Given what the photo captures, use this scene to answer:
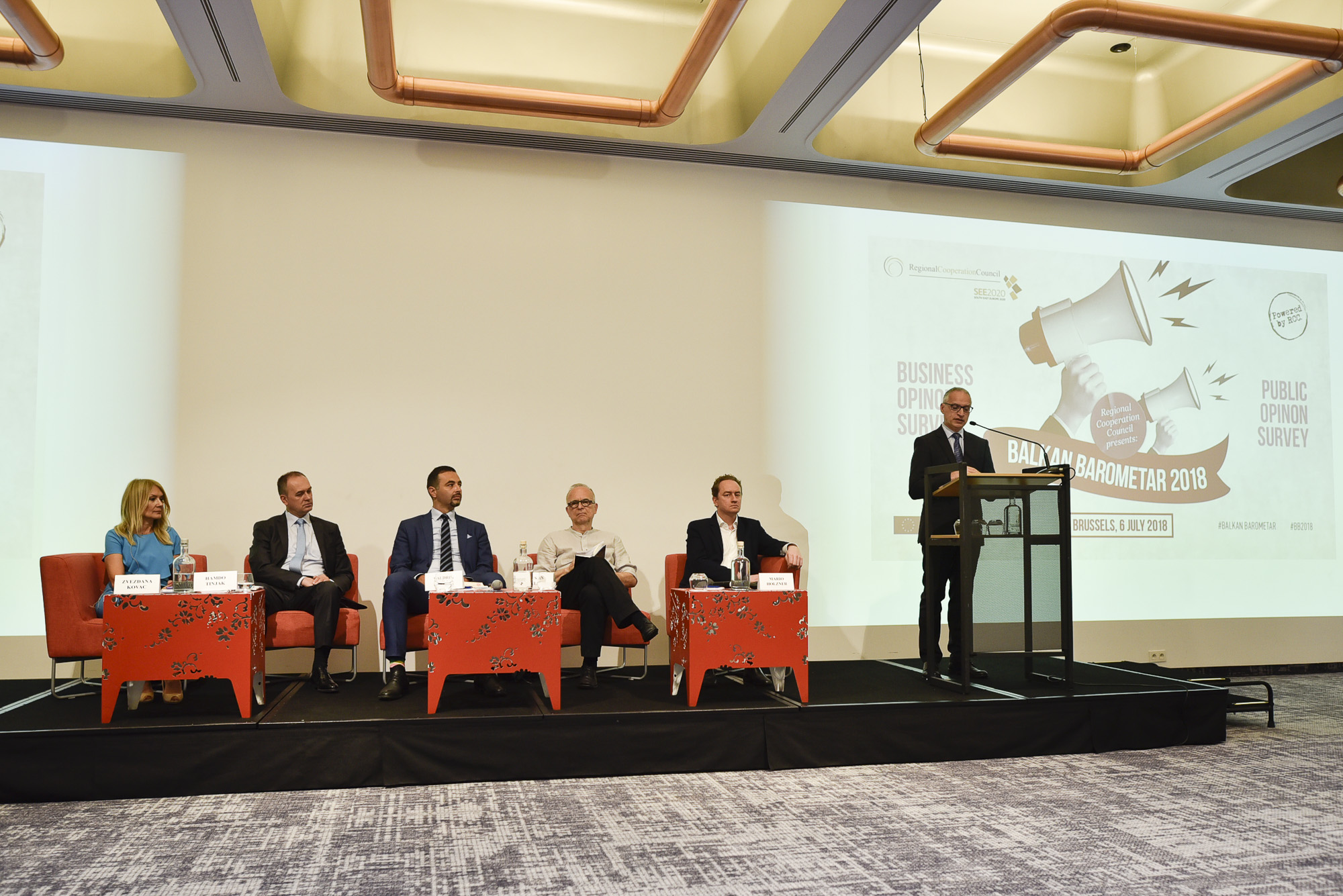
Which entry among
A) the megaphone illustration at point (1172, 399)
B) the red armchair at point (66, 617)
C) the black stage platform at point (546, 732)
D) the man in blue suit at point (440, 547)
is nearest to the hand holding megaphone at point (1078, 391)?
the megaphone illustration at point (1172, 399)

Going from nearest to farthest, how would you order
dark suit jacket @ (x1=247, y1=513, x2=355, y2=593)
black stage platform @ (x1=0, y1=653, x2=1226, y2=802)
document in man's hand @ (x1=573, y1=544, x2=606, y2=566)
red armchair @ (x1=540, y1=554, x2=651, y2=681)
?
black stage platform @ (x1=0, y1=653, x2=1226, y2=802) < dark suit jacket @ (x1=247, y1=513, x2=355, y2=593) < red armchair @ (x1=540, y1=554, x2=651, y2=681) < document in man's hand @ (x1=573, y1=544, x2=606, y2=566)

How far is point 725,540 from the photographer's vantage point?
458 cm

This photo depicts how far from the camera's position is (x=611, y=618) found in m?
4.51

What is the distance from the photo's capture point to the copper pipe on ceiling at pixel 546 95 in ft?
13.1

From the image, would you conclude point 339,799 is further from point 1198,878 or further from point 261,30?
point 261,30

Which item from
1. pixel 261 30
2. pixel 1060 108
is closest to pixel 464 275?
pixel 261 30

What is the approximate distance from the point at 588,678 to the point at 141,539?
6.78 feet

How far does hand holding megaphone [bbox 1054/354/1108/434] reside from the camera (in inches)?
233

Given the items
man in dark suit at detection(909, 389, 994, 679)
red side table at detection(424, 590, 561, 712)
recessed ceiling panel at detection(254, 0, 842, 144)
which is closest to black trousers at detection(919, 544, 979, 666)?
man in dark suit at detection(909, 389, 994, 679)

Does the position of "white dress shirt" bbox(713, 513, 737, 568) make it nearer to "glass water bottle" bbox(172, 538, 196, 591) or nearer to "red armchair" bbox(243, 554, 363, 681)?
"red armchair" bbox(243, 554, 363, 681)

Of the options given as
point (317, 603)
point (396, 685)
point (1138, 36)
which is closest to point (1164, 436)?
point (1138, 36)

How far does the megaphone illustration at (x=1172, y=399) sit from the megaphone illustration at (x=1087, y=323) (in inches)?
13.3

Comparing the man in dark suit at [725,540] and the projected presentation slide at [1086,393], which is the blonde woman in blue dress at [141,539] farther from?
the projected presentation slide at [1086,393]

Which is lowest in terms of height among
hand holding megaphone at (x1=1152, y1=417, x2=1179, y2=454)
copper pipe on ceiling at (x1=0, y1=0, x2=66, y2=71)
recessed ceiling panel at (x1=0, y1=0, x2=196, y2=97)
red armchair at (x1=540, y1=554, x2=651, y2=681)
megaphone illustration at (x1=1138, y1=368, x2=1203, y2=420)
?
red armchair at (x1=540, y1=554, x2=651, y2=681)
